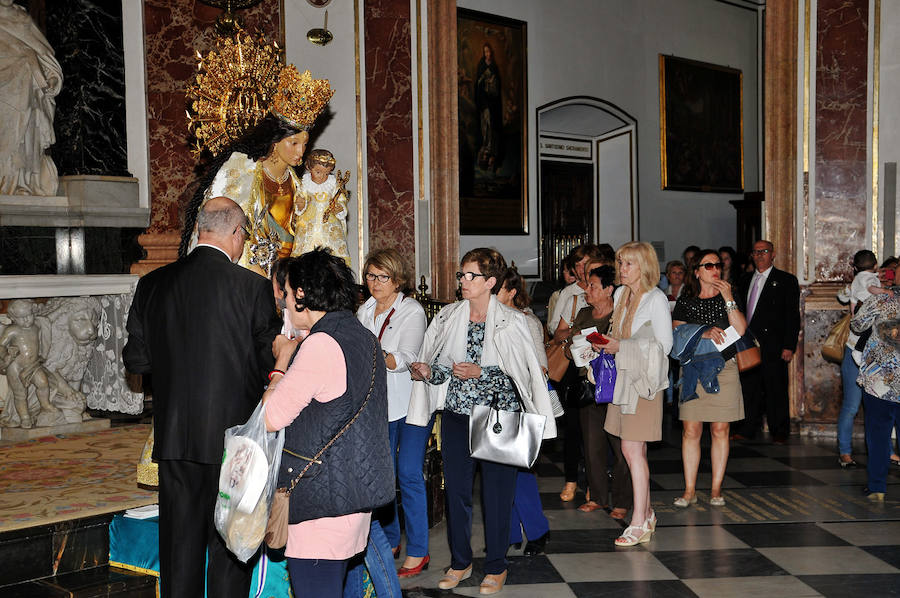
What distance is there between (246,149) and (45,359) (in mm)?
3370

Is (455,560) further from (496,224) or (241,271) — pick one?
(496,224)

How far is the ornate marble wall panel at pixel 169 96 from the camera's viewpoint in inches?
301

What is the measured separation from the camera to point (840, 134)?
28.2ft

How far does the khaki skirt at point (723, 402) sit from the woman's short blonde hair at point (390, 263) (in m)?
2.27

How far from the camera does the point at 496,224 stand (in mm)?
12891

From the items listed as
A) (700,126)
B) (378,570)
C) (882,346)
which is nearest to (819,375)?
(882,346)

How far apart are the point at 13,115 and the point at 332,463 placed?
209 inches

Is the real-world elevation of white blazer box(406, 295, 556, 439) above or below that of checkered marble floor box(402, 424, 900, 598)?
above

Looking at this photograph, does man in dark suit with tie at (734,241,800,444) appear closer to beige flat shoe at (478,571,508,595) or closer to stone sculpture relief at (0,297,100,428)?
beige flat shoe at (478,571,508,595)

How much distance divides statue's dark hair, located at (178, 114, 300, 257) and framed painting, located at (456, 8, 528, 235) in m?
7.95

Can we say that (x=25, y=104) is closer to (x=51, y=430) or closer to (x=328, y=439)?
(x=51, y=430)

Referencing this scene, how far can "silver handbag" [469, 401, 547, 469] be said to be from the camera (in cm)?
430

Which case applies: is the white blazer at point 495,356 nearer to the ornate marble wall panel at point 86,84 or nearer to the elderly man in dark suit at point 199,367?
the elderly man in dark suit at point 199,367

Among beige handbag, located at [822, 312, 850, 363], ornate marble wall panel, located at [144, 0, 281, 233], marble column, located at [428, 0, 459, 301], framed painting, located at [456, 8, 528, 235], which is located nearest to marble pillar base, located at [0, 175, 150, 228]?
A: ornate marble wall panel, located at [144, 0, 281, 233]
